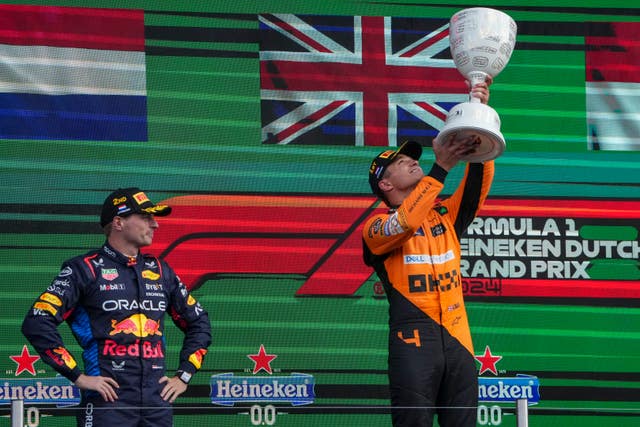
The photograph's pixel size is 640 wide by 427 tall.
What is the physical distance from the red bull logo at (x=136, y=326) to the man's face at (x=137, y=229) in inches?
11.2

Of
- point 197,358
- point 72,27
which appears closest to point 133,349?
point 197,358

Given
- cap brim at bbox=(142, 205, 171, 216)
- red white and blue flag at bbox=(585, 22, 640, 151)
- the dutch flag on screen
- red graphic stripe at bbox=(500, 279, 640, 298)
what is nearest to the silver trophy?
cap brim at bbox=(142, 205, 171, 216)

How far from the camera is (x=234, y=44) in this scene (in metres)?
4.95

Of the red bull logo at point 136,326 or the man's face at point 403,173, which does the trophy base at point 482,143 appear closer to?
the man's face at point 403,173

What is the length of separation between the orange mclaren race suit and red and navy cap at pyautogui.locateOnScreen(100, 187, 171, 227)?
80cm

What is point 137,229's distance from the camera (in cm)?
391

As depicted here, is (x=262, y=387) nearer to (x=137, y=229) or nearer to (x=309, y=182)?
(x=309, y=182)

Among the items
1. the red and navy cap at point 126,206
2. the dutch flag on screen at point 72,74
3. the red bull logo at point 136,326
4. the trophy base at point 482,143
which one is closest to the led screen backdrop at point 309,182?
the dutch flag on screen at point 72,74

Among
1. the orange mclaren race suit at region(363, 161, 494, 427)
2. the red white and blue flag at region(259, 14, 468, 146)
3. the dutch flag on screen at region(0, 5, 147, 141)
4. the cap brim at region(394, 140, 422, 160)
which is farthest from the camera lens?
the red white and blue flag at region(259, 14, 468, 146)

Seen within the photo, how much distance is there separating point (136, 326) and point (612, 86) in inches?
103

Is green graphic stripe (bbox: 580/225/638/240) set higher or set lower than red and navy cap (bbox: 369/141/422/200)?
higher

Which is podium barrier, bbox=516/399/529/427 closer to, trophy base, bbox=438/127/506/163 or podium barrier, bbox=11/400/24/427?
trophy base, bbox=438/127/506/163

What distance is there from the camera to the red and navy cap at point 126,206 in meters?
3.93

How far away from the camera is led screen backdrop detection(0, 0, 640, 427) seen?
4770mm
